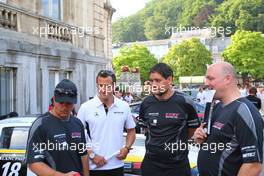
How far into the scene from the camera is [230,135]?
11.5 ft

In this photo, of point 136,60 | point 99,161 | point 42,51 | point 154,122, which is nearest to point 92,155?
point 99,161

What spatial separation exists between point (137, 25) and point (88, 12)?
119m

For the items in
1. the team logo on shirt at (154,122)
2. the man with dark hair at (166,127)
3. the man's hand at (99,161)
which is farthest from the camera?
the man's hand at (99,161)

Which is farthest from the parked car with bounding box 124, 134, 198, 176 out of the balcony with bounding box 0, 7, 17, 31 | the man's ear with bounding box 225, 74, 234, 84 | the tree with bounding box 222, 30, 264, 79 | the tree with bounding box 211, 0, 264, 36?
the tree with bounding box 211, 0, 264, 36

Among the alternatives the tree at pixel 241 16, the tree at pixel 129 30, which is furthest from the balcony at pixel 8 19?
the tree at pixel 129 30

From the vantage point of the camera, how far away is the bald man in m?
3.39

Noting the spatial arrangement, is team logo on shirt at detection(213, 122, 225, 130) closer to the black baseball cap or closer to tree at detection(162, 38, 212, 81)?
the black baseball cap

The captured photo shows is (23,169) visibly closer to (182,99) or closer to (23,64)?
(182,99)

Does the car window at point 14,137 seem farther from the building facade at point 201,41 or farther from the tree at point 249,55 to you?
the building facade at point 201,41

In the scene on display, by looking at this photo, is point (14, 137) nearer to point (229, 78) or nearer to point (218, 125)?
point (218, 125)

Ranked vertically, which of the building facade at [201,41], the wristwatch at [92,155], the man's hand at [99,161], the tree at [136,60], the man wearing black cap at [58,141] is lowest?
the man's hand at [99,161]

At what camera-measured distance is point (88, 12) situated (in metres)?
18.2

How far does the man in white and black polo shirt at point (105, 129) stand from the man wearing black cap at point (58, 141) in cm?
98

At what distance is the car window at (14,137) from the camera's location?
247 inches
